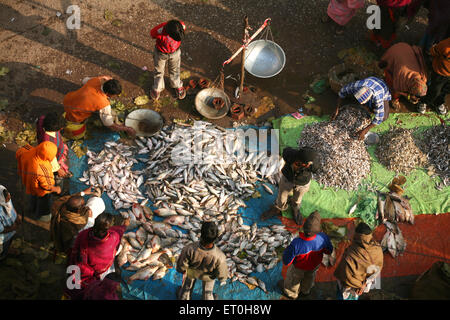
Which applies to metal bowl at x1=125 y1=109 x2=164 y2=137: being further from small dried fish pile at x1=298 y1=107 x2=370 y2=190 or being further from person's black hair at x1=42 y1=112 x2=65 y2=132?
small dried fish pile at x1=298 y1=107 x2=370 y2=190

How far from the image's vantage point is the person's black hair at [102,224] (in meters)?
3.94

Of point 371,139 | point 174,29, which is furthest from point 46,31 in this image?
point 371,139

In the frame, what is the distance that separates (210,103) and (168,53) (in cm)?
94

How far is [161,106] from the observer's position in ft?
20.9

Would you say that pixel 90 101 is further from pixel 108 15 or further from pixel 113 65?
pixel 108 15

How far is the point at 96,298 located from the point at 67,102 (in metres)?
2.74

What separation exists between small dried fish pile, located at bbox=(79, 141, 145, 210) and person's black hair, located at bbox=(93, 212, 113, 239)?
1249 millimetres

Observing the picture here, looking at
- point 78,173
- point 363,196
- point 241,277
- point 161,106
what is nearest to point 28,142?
point 78,173

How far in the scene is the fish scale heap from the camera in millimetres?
5020

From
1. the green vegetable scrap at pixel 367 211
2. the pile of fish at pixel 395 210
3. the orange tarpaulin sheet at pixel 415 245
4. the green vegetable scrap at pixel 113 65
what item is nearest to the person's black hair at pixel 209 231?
the orange tarpaulin sheet at pixel 415 245

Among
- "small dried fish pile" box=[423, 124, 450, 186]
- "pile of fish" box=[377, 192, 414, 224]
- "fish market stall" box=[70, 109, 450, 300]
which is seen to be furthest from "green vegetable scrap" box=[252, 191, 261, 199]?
"small dried fish pile" box=[423, 124, 450, 186]

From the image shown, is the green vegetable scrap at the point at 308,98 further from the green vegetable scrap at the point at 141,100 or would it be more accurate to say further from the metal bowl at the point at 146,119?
the green vegetable scrap at the point at 141,100

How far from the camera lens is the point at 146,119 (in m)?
6.05
